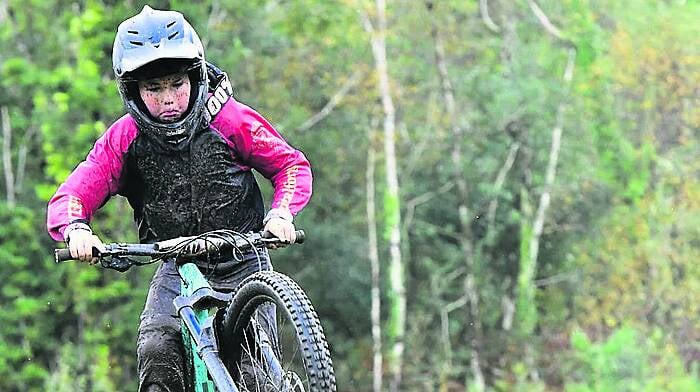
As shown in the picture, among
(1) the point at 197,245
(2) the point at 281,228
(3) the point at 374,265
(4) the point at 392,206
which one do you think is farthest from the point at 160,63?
(3) the point at 374,265

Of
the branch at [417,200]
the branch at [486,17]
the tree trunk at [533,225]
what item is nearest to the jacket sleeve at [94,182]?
the branch at [417,200]

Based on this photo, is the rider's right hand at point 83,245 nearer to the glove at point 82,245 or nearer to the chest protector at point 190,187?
the glove at point 82,245

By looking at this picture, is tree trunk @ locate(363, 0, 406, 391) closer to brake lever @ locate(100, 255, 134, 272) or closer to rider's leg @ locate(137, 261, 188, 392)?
rider's leg @ locate(137, 261, 188, 392)

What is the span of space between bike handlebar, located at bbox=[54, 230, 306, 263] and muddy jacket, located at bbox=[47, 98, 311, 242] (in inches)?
12.7

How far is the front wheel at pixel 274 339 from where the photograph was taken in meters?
5.09

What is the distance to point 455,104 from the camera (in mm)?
36062

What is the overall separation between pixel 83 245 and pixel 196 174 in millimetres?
753

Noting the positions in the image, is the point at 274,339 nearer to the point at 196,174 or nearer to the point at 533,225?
the point at 196,174

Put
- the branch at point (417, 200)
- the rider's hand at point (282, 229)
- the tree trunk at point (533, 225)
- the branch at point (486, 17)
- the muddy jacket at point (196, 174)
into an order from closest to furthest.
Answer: the rider's hand at point (282, 229) < the muddy jacket at point (196, 174) < the branch at point (417, 200) < the tree trunk at point (533, 225) < the branch at point (486, 17)

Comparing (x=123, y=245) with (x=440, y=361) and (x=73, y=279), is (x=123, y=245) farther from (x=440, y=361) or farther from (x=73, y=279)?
(x=440, y=361)

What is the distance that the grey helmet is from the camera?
18.9 feet

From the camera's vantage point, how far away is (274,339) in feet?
19.2

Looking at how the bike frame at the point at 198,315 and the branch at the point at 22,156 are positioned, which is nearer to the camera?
the bike frame at the point at 198,315

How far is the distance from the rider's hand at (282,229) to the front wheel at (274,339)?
0.23 m
